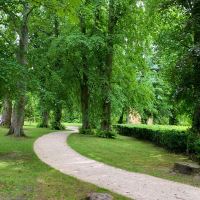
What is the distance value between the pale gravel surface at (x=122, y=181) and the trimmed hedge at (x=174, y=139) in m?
3.78

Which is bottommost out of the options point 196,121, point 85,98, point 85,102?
point 196,121

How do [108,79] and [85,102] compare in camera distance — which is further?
[85,102]

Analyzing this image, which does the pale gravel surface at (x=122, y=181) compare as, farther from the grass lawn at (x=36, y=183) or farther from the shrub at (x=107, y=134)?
the shrub at (x=107, y=134)

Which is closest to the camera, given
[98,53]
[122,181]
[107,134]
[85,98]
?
[122,181]

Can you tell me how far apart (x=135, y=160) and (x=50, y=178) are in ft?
16.3

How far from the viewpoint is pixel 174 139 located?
62.7 feet

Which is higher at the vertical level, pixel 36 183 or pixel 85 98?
pixel 85 98

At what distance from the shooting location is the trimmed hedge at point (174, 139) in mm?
16331

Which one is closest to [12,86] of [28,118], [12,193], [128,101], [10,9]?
[10,9]

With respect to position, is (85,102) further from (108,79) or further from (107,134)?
(107,134)

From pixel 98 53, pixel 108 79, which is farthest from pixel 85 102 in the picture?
pixel 98 53

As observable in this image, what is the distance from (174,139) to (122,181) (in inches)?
365

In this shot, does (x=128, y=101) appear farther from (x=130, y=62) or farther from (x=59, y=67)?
(x=59, y=67)

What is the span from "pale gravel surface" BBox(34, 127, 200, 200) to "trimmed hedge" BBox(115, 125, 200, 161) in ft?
12.4
